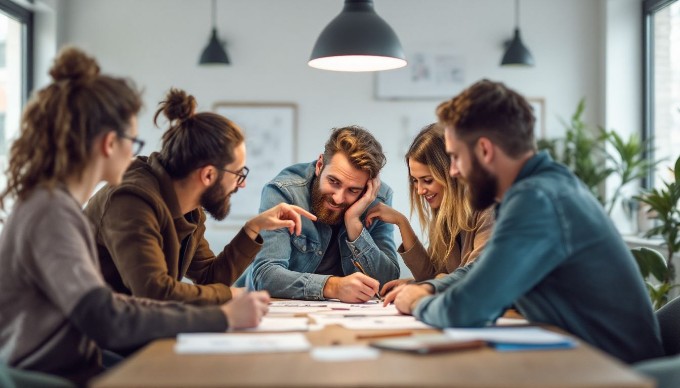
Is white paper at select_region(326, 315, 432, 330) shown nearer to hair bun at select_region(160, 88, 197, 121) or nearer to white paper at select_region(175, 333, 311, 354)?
white paper at select_region(175, 333, 311, 354)

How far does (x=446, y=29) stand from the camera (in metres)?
6.77

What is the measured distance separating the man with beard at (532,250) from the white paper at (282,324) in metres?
0.31

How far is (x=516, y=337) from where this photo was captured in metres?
1.81

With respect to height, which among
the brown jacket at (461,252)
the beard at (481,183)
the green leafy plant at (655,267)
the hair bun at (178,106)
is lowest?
the green leafy plant at (655,267)

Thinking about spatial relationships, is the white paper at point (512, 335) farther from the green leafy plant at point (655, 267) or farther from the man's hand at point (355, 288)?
the green leafy plant at point (655, 267)

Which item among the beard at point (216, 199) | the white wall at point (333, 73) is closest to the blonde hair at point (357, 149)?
the beard at point (216, 199)

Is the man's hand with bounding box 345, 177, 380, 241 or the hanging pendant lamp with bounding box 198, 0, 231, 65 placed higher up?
the hanging pendant lamp with bounding box 198, 0, 231, 65

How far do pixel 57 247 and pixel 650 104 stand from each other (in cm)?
560

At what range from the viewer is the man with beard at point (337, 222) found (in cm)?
317

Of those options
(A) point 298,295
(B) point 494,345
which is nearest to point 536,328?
(B) point 494,345

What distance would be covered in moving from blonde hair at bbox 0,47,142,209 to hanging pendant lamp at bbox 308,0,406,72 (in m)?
1.39

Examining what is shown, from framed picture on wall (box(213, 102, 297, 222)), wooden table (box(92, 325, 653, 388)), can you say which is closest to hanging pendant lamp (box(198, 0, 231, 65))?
Result: framed picture on wall (box(213, 102, 297, 222))

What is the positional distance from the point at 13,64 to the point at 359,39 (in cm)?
408

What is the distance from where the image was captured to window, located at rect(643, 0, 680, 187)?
584 cm
